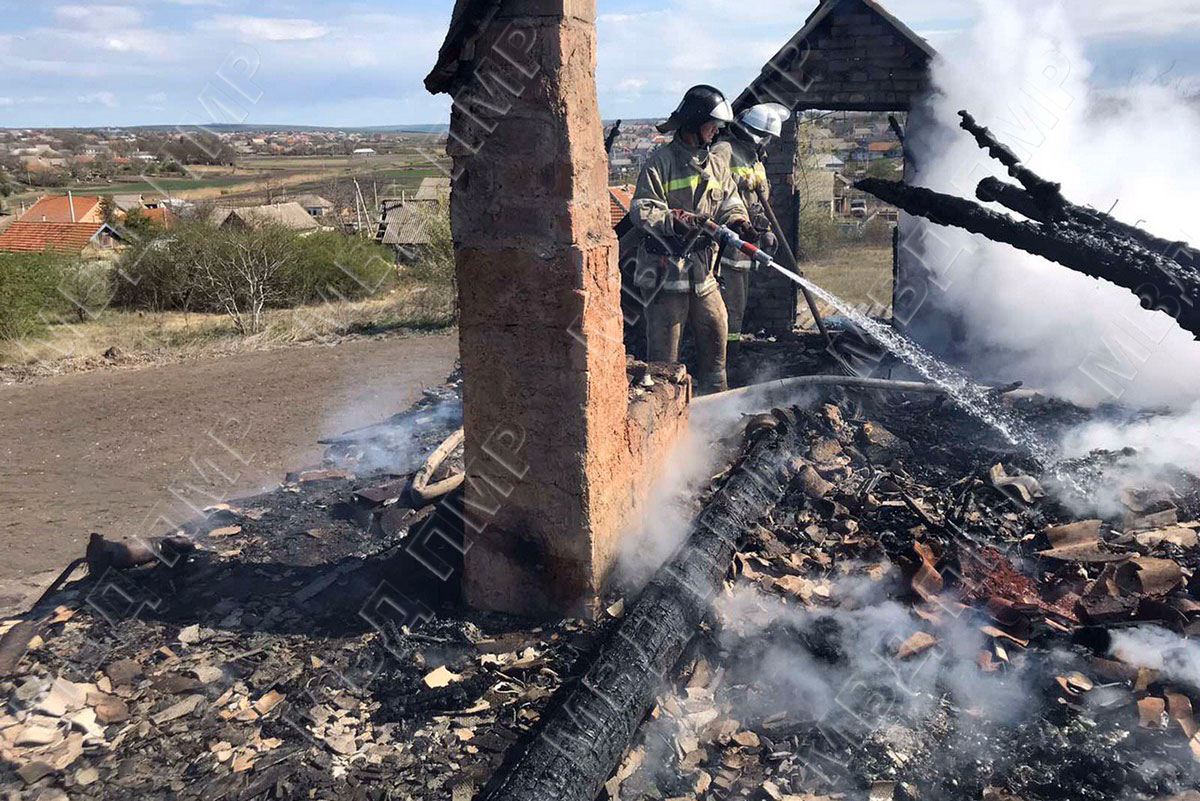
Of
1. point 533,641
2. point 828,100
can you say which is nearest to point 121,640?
point 533,641

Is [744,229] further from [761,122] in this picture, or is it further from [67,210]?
[67,210]

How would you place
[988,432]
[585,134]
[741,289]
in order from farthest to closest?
[741,289], [988,432], [585,134]

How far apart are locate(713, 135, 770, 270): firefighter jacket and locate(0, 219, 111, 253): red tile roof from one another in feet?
68.4

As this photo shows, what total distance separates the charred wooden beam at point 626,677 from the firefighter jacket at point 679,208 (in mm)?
2548

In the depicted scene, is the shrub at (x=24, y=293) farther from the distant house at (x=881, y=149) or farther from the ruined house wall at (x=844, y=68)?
the distant house at (x=881, y=149)

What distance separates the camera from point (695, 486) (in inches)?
215

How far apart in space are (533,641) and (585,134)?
2.31 metres

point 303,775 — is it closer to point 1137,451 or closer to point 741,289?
point 1137,451

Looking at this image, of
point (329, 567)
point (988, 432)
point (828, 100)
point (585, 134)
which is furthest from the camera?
A: point (828, 100)

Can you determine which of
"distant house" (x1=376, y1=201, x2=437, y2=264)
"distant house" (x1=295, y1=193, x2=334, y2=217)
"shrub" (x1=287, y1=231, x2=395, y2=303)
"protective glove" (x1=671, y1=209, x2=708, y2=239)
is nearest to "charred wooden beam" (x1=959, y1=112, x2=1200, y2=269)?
"protective glove" (x1=671, y1=209, x2=708, y2=239)

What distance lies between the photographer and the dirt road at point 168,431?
6.44 meters

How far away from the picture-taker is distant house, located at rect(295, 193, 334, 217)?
1411 inches

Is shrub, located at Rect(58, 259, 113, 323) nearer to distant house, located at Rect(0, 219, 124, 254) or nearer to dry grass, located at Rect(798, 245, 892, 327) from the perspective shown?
distant house, located at Rect(0, 219, 124, 254)

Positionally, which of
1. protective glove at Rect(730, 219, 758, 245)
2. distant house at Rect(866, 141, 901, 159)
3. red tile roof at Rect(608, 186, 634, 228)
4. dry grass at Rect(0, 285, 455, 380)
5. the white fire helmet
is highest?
distant house at Rect(866, 141, 901, 159)
